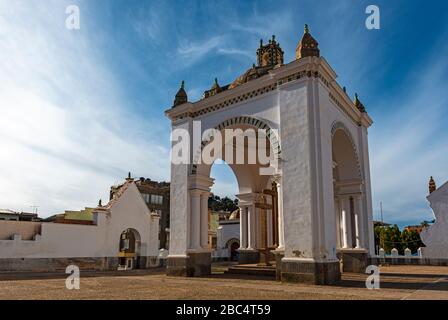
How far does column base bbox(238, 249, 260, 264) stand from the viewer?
14.5 meters

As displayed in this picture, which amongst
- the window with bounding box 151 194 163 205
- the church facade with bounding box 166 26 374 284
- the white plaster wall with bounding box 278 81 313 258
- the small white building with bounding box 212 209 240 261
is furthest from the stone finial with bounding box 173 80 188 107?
the window with bounding box 151 194 163 205

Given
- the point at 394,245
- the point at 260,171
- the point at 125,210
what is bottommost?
the point at 394,245

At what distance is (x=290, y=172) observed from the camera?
891 centimetres

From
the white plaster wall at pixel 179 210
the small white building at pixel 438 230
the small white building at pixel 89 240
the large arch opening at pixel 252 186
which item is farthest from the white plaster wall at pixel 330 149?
the small white building at pixel 89 240

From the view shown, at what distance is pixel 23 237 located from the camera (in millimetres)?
12719

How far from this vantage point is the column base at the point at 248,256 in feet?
47.5

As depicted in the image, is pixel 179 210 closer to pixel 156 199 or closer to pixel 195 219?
pixel 195 219

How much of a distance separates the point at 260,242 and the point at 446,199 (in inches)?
344

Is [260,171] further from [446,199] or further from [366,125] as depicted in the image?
[446,199]

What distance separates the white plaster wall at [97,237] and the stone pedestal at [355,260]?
26.4 feet

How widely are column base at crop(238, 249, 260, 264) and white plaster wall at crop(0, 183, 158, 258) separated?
3901mm

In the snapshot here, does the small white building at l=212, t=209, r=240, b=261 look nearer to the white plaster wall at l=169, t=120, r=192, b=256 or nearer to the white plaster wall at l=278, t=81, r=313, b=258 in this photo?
the white plaster wall at l=169, t=120, r=192, b=256
